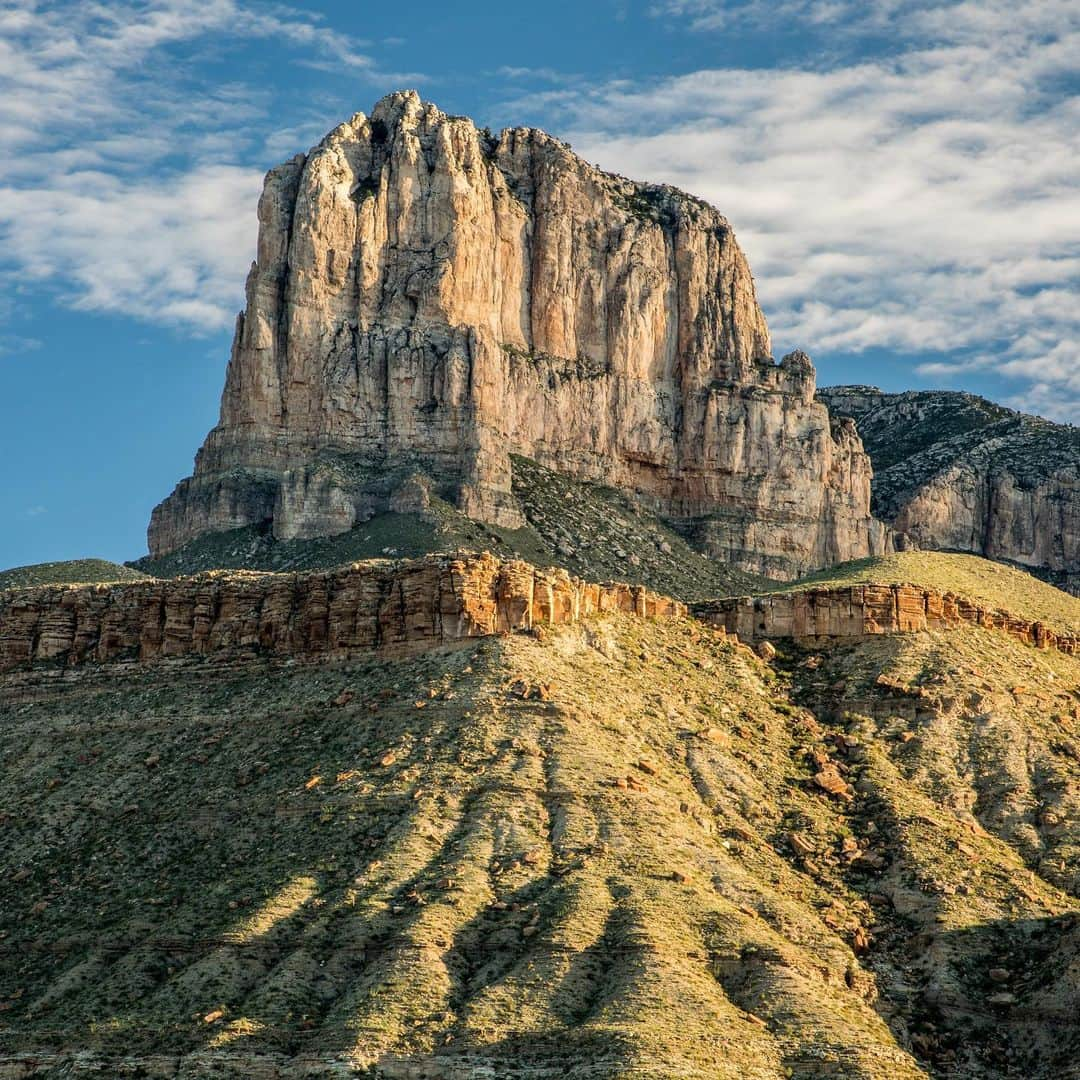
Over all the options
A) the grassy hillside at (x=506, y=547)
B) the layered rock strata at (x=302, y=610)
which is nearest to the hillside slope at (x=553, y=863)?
the layered rock strata at (x=302, y=610)

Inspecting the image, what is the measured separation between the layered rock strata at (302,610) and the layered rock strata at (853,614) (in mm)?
3786

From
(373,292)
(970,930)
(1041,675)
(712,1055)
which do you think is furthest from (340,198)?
(712,1055)

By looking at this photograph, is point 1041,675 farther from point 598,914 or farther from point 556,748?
point 598,914

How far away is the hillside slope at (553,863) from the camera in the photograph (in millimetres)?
78750

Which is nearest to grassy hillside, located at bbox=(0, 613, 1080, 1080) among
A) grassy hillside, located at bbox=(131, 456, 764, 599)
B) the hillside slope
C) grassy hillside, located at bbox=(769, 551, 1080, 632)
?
the hillside slope

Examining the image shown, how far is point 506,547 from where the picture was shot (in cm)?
17300

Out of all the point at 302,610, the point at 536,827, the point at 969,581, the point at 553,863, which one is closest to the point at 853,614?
the point at 969,581

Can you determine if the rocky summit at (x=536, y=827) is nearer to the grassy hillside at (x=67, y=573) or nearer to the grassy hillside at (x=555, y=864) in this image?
the grassy hillside at (x=555, y=864)

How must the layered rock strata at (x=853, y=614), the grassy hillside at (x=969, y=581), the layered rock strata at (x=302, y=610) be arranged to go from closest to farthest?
the layered rock strata at (x=302, y=610) < the layered rock strata at (x=853, y=614) < the grassy hillside at (x=969, y=581)

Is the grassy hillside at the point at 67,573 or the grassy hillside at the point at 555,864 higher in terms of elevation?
the grassy hillside at the point at 67,573

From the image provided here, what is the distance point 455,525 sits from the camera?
574ft

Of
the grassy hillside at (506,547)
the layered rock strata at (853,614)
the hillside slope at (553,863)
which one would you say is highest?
the grassy hillside at (506,547)

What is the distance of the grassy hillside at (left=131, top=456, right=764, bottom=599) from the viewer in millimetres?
170375

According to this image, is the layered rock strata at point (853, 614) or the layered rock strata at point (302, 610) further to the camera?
the layered rock strata at point (853, 614)
